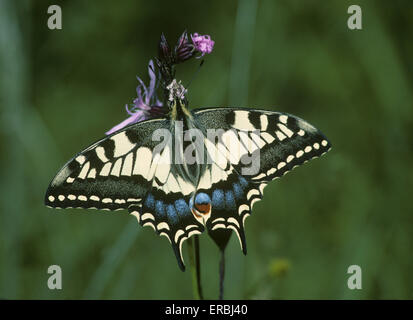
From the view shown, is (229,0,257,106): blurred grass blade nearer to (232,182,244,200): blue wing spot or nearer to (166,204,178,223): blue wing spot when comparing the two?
(232,182,244,200): blue wing spot

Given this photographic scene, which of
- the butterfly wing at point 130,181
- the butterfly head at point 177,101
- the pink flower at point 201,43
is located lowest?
the butterfly wing at point 130,181

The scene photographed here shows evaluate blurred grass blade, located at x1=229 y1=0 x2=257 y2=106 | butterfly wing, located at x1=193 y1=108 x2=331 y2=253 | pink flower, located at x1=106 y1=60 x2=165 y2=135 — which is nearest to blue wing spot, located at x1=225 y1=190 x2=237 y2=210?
butterfly wing, located at x1=193 y1=108 x2=331 y2=253

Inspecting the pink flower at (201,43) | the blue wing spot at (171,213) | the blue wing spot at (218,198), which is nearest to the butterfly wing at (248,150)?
the blue wing spot at (218,198)

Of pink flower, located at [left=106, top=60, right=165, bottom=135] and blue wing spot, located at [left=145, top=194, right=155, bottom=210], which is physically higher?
pink flower, located at [left=106, top=60, right=165, bottom=135]

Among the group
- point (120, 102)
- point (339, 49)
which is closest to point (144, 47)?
point (120, 102)

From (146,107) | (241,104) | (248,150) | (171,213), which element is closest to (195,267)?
(171,213)

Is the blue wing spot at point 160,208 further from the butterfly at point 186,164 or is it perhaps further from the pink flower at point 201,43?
the pink flower at point 201,43
